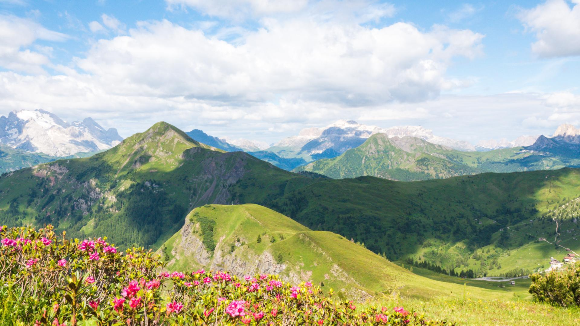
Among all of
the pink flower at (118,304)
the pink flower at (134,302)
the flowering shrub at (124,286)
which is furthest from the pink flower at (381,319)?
the pink flower at (118,304)

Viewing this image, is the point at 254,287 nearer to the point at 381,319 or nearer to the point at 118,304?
the point at 381,319

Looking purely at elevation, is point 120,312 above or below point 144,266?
above

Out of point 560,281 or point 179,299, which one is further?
point 560,281

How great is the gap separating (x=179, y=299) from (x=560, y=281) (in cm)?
3487

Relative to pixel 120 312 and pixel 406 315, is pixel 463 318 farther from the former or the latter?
pixel 120 312

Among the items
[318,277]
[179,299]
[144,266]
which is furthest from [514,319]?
[318,277]

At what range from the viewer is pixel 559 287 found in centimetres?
2792

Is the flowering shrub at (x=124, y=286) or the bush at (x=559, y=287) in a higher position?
the flowering shrub at (x=124, y=286)

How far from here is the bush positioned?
26.4m

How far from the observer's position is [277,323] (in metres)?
12.0

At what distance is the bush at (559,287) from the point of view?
26413mm

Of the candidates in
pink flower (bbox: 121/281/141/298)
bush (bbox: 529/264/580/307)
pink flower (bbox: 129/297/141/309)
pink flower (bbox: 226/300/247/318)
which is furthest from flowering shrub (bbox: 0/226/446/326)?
bush (bbox: 529/264/580/307)

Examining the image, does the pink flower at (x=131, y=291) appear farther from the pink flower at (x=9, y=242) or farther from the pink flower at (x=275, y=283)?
the pink flower at (x=9, y=242)

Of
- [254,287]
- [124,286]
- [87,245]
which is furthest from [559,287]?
[87,245]
